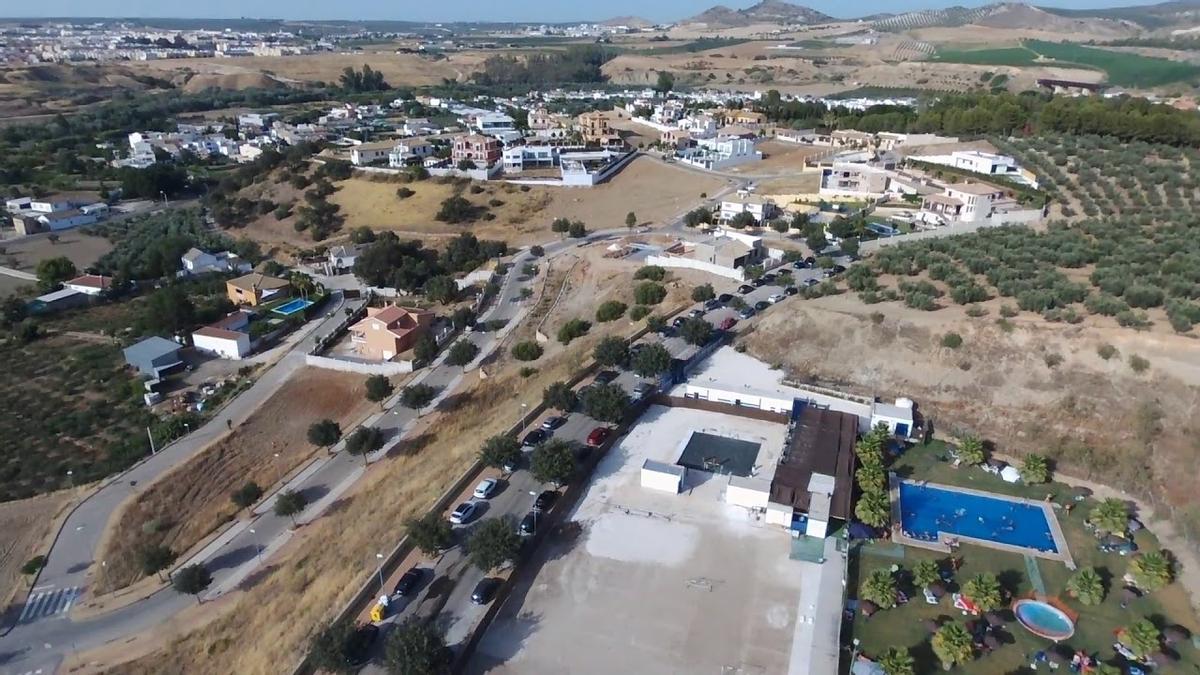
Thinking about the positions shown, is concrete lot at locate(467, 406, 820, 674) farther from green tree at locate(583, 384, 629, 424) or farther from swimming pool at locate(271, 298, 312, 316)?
swimming pool at locate(271, 298, 312, 316)

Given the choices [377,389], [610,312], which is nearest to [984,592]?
[610,312]

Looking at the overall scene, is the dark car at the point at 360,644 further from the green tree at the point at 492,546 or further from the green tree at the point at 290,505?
the green tree at the point at 290,505

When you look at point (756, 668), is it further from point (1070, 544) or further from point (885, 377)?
point (885, 377)

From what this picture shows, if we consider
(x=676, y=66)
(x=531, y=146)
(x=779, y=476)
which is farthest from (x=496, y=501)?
(x=676, y=66)

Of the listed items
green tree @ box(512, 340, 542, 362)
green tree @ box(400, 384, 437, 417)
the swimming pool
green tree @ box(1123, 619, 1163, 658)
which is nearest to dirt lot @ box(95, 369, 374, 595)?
green tree @ box(400, 384, 437, 417)

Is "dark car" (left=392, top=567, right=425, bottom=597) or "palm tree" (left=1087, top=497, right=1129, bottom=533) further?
"palm tree" (left=1087, top=497, right=1129, bottom=533)

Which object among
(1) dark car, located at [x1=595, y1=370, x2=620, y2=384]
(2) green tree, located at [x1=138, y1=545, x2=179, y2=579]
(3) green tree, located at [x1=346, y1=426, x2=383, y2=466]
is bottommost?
(2) green tree, located at [x1=138, y1=545, x2=179, y2=579]
